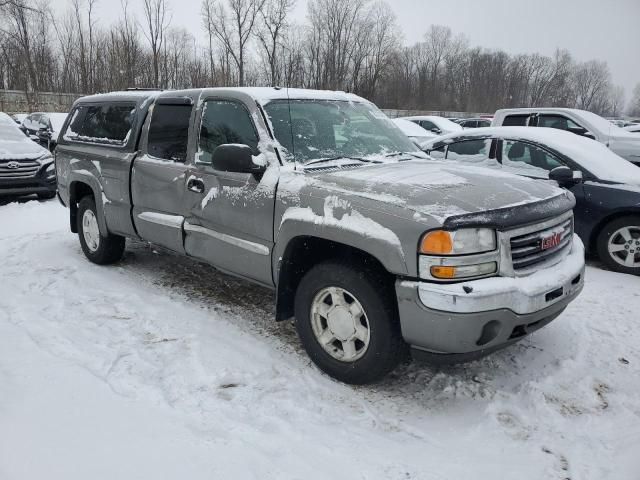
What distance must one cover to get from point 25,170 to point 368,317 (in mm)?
8219

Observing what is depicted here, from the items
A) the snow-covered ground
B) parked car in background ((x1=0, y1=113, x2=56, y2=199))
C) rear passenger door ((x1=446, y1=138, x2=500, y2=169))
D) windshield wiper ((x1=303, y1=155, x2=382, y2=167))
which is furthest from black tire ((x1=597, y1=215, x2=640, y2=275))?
parked car in background ((x1=0, y1=113, x2=56, y2=199))

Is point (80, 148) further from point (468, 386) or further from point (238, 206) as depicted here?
point (468, 386)

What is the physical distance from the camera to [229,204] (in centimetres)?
386

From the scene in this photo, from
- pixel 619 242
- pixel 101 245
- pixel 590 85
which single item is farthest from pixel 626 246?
pixel 590 85

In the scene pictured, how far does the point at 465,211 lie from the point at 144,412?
6.96ft

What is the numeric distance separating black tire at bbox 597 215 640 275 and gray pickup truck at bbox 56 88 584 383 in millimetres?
2469

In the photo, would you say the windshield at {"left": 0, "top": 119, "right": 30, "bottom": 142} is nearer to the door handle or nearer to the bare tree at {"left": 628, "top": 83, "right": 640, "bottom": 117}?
the door handle

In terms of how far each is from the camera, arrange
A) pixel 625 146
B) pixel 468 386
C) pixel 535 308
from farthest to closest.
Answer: pixel 625 146 < pixel 468 386 < pixel 535 308

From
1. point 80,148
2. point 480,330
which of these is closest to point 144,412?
point 480,330

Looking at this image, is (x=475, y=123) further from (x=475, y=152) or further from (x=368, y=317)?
(x=368, y=317)

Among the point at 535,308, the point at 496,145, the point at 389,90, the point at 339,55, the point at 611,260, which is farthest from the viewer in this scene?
the point at 389,90

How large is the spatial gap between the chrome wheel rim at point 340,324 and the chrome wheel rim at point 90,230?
10.9 feet

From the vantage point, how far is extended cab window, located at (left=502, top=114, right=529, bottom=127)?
10.2 metres

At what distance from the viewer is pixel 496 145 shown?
6.79 meters
